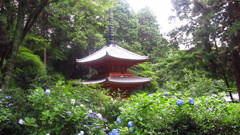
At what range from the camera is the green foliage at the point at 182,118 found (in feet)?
6.82

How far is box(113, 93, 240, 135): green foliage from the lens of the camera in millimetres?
2080

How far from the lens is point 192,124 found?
2104mm

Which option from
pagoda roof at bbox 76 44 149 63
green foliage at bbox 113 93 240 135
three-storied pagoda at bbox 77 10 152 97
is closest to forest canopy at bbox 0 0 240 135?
green foliage at bbox 113 93 240 135

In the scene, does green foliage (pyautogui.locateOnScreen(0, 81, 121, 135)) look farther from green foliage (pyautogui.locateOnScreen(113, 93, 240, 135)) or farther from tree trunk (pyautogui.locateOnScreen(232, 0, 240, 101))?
tree trunk (pyautogui.locateOnScreen(232, 0, 240, 101))

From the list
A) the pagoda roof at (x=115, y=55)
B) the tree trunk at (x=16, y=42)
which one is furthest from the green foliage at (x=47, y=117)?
the pagoda roof at (x=115, y=55)

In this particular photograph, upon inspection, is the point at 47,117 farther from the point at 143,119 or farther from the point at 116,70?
the point at 116,70

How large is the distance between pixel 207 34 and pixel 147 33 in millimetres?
13633

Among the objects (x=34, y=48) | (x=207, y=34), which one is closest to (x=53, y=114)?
(x=207, y=34)

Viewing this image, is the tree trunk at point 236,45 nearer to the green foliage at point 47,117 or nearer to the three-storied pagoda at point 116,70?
the three-storied pagoda at point 116,70

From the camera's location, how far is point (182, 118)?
2127 mm

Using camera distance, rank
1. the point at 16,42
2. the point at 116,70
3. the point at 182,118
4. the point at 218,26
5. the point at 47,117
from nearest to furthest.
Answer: the point at 47,117, the point at 182,118, the point at 16,42, the point at 218,26, the point at 116,70

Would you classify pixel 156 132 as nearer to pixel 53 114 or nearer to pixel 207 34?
pixel 53 114

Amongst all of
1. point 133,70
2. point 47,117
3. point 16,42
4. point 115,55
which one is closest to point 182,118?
point 47,117

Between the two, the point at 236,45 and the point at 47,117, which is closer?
the point at 47,117
